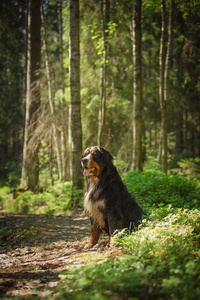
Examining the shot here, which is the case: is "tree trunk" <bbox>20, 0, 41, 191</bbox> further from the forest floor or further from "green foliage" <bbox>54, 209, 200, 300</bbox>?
"green foliage" <bbox>54, 209, 200, 300</bbox>

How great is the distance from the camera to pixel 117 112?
587 inches

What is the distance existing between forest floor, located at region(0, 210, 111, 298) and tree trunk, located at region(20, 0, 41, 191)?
4273mm

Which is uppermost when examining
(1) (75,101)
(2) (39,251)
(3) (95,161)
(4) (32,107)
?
(4) (32,107)

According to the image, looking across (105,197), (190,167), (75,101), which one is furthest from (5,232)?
(190,167)

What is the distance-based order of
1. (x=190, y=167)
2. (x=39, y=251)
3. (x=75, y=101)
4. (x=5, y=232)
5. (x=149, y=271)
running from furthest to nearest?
1. (x=190, y=167)
2. (x=75, y=101)
3. (x=5, y=232)
4. (x=39, y=251)
5. (x=149, y=271)

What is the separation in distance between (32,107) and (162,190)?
781cm

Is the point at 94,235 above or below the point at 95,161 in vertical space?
below

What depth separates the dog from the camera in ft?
14.4

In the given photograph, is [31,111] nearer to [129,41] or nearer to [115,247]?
[129,41]

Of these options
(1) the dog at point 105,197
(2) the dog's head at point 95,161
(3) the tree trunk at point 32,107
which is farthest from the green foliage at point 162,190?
(3) the tree trunk at point 32,107

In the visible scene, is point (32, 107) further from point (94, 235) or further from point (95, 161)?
point (94, 235)

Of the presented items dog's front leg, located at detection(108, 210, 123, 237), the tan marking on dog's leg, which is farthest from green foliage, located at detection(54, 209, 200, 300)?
the tan marking on dog's leg

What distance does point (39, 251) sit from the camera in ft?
16.8

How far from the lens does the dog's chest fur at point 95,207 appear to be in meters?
4.43
